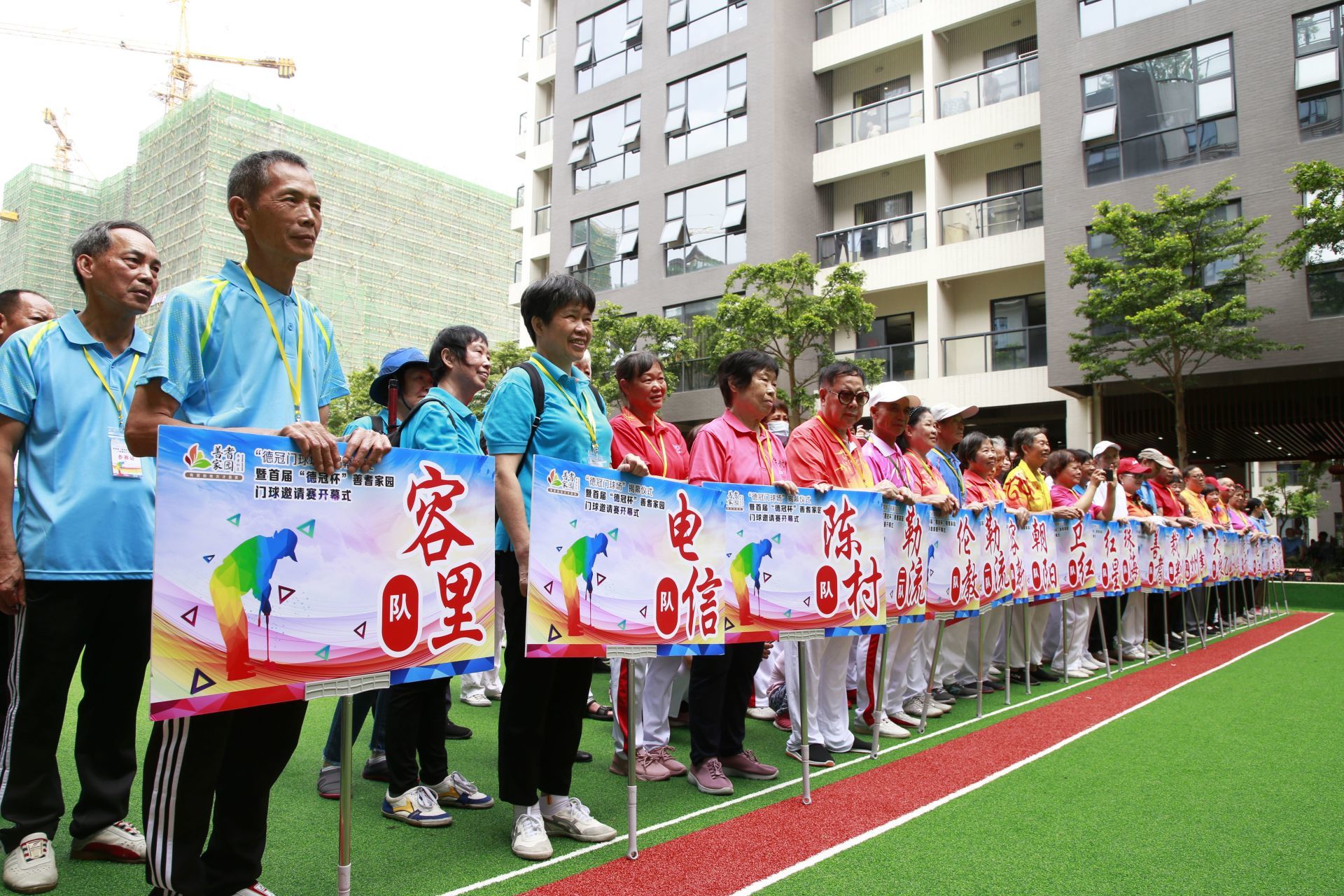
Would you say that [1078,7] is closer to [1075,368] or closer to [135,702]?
[1075,368]

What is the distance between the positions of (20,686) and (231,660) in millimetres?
1159

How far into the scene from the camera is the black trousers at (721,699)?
13.1ft

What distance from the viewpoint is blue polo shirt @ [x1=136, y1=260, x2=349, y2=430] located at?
2.16 meters

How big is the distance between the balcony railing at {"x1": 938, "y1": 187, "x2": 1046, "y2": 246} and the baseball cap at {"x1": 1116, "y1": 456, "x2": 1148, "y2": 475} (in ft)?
32.0

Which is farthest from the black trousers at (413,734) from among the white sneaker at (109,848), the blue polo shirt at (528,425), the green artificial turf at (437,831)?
the white sneaker at (109,848)

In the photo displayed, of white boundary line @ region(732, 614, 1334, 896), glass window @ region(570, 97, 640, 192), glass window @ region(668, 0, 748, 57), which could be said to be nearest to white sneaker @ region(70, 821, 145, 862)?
white boundary line @ region(732, 614, 1334, 896)

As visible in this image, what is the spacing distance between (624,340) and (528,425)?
Answer: 17.2 meters

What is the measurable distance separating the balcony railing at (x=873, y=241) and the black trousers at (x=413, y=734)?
18.3m

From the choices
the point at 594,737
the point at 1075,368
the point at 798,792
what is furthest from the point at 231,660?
the point at 1075,368

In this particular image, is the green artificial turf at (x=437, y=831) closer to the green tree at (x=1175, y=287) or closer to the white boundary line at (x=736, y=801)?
the white boundary line at (x=736, y=801)

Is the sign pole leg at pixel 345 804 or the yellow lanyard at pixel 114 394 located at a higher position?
the yellow lanyard at pixel 114 394

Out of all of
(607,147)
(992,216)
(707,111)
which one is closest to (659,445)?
(992,216)

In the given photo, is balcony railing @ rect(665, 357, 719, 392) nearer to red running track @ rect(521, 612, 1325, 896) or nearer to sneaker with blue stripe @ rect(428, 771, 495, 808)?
red running track @ rect(521, 612, 1325, 896)

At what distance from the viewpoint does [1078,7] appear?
57.4ft
